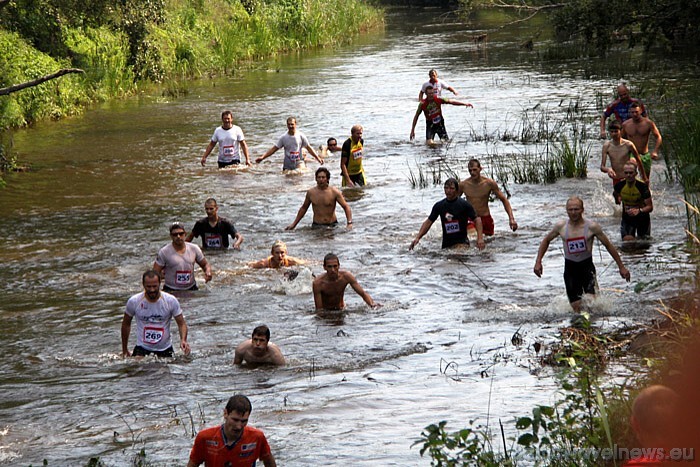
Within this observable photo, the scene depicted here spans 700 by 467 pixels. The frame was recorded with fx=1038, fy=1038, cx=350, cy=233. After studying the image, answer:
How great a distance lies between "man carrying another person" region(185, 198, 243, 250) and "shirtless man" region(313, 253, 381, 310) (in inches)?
127

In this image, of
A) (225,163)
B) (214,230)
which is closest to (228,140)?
(225,163)

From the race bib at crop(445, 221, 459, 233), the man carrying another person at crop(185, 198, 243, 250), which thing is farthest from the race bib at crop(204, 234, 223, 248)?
the race bib at crop(445, 221, 459, 233)

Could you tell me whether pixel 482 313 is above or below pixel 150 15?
below

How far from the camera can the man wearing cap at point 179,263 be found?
15430mm

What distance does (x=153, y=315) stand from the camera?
40.9 ft

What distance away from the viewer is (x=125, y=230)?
20.0 metres

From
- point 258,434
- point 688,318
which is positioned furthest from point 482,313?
point 258,434

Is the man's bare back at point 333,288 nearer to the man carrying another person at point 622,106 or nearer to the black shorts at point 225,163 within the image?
the man carrying another person at point 622,106

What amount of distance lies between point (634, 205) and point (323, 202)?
19.3 feet

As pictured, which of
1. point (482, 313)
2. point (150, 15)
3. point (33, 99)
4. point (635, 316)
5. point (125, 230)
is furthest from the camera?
point (150, 15)

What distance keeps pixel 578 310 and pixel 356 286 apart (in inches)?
119

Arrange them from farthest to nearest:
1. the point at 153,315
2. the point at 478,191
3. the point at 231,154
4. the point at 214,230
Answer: the point at 231,154, the point at 214,230, the point at 478,191, the point at 153,315

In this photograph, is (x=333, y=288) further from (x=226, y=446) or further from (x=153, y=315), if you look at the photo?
(x=226, y=446)

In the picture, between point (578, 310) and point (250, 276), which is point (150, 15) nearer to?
point (250, 276)
